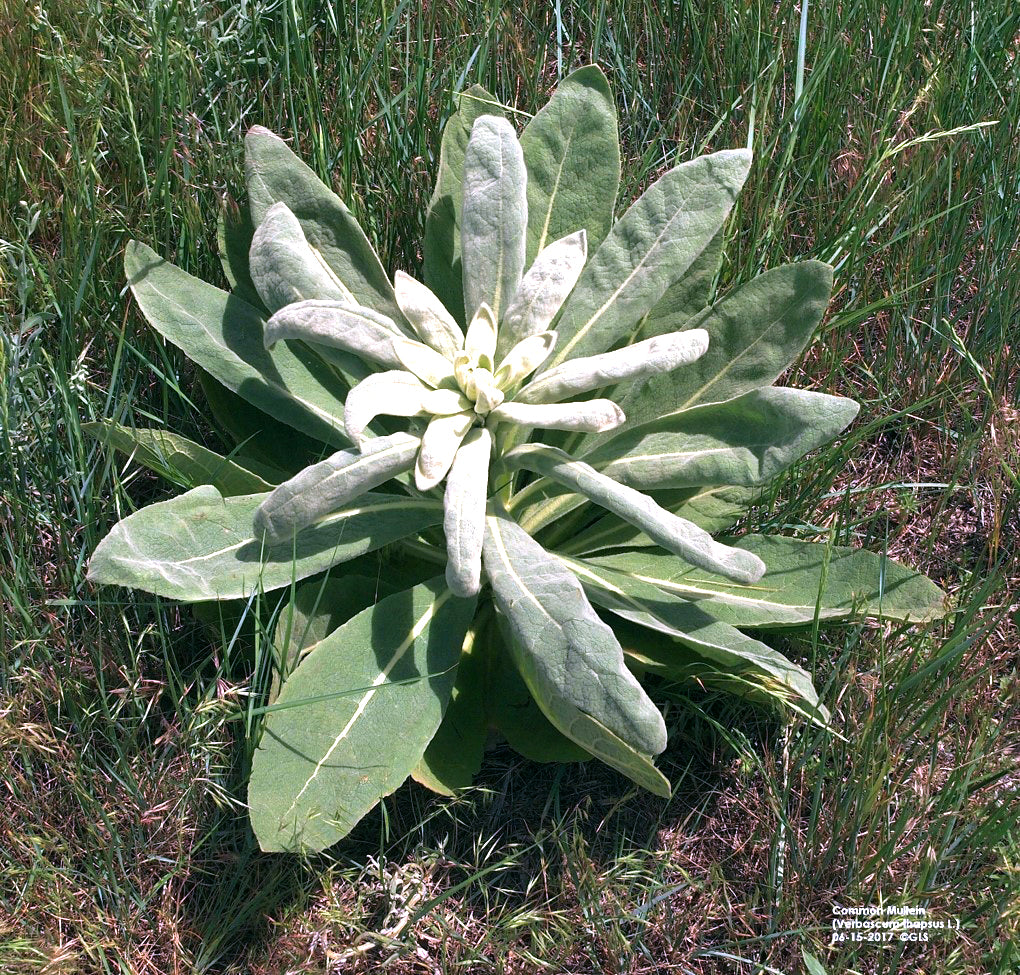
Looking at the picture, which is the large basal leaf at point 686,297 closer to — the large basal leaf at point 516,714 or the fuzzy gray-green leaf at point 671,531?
the fuzzy gray-green leaf at point 671,531

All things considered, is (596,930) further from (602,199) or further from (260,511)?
(602,199)

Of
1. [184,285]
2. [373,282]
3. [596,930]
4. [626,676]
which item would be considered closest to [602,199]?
[373,282]

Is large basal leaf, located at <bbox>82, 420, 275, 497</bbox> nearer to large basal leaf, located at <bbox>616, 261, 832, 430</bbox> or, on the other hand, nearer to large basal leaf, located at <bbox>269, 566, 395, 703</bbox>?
large basal leaf, located at <bbox>269, 566, 395, 703</bbox>

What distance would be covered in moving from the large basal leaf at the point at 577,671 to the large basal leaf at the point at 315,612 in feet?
1.25

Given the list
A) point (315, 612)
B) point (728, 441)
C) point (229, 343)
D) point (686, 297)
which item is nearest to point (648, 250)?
point (686, 297)

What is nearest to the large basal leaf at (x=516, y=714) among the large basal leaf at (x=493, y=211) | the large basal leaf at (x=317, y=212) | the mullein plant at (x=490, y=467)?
the mullein plant at (x=490, y=467)

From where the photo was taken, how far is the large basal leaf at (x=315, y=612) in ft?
6.82

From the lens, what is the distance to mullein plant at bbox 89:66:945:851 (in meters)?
1.93

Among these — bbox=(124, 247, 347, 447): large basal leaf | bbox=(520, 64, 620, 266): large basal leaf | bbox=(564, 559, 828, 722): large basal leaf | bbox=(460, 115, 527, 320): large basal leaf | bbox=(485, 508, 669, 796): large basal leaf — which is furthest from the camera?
bbox=(520, 64, 620, 266): large basal leaf

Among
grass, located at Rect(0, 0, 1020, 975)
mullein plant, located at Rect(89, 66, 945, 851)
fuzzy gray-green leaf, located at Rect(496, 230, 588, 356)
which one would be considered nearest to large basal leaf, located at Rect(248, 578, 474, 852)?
mullein plant, located at Rect(89, 66, 945, 851)

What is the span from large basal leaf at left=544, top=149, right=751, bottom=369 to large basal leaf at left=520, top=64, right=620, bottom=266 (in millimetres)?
179

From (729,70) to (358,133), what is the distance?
1.02m

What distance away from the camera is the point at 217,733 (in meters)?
2.15

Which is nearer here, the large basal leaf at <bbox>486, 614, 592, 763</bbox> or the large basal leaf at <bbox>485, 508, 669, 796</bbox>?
the large basal leaf at <bbox>485, 508, 669, 796</bbox>
